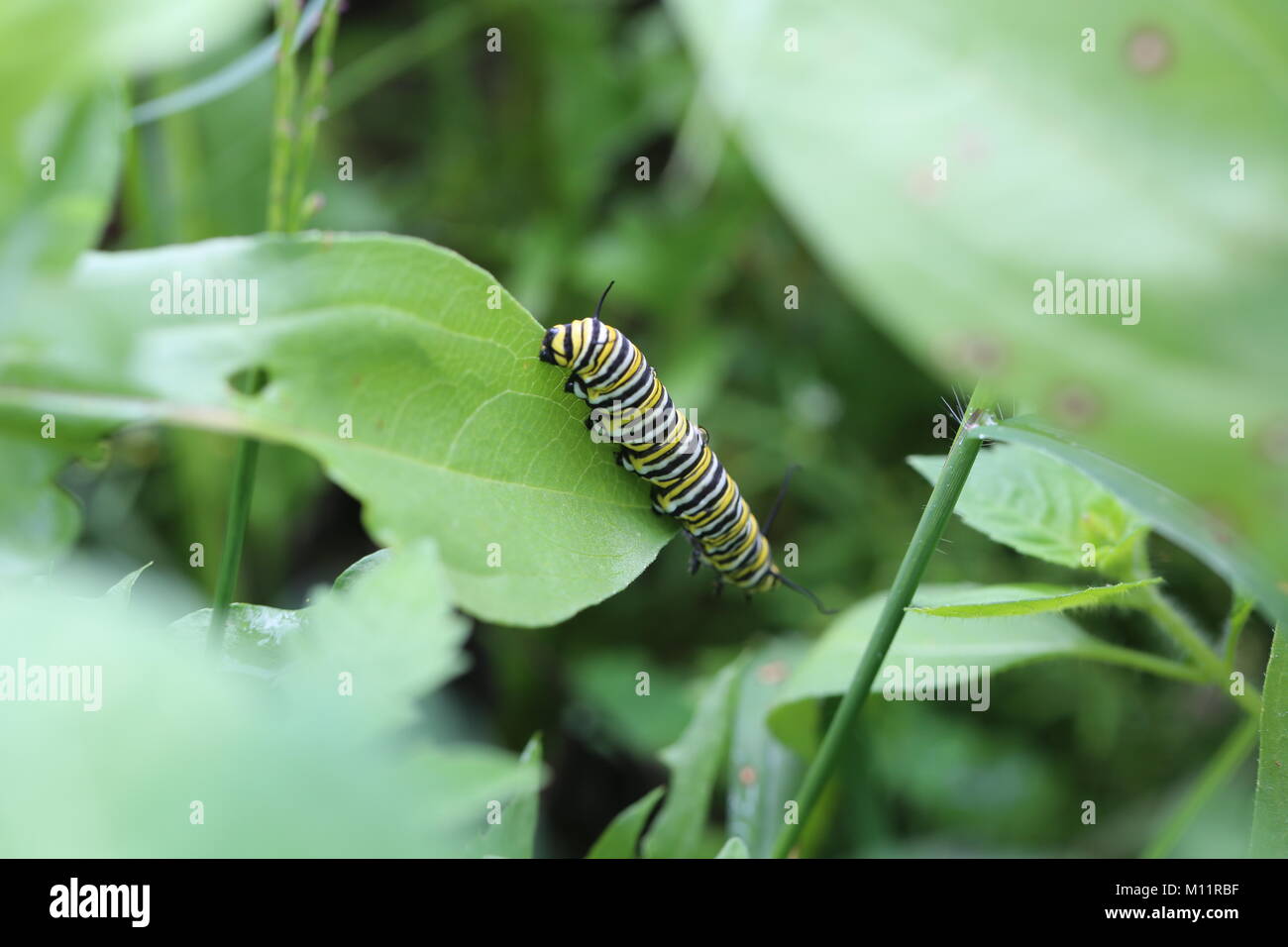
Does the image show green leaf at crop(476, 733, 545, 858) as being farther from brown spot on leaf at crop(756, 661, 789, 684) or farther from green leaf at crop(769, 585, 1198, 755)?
brown spot on leaf at crop(756, 661, 789, 684)

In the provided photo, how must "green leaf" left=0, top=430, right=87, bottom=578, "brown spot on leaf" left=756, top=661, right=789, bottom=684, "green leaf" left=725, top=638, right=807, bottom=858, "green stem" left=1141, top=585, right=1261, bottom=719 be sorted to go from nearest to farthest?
"green leaf" left=0, top=430, right=87, bottom=578 < "green stem" left=1141, top=585, right=1261, bottom=719 < "green leaf" left=725, top=638, right=807, bottom=858 < "brown spot on leaf" left=756, top=661, right=789, bottom=684

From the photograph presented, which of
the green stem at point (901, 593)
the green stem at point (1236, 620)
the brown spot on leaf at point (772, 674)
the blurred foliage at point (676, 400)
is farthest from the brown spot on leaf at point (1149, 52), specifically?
the blurred foliage at point (676, 400)

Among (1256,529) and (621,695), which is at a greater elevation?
(1256,529)

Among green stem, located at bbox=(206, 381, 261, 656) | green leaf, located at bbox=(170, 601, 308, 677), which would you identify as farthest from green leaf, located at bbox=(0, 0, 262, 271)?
green leaf, located at bbox=(170, 601, 308, 677)

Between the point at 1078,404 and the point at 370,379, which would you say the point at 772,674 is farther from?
the point at 1078,404

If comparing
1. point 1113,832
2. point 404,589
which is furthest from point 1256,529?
point 1113,832
